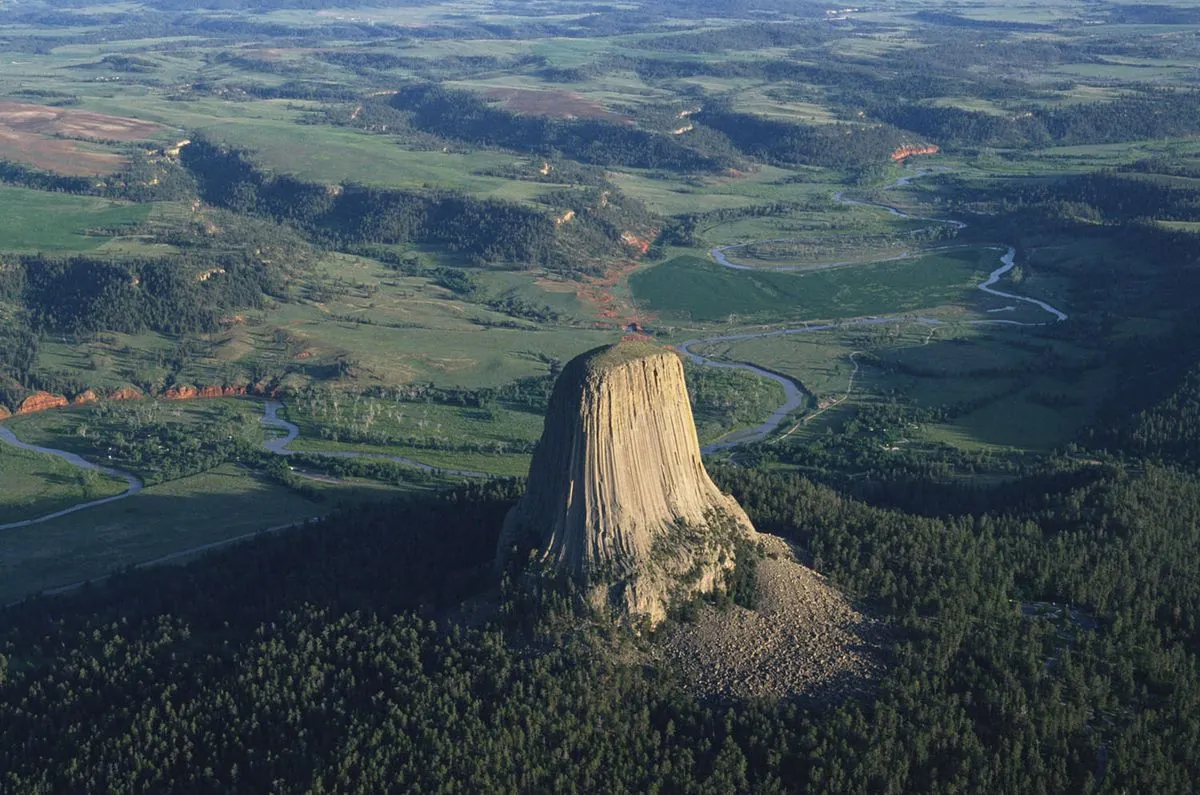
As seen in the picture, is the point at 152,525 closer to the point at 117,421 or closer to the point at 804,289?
the point at 117,421

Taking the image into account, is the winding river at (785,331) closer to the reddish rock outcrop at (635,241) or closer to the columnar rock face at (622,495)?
the reddish rock outcrop at (635,241)

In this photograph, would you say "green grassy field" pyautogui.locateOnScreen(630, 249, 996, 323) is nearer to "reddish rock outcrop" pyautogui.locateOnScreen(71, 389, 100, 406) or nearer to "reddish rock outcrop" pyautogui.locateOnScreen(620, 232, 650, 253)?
"reddish rock outcrop" pyautogui.locateOnScreen(620, 232, 650, 253)

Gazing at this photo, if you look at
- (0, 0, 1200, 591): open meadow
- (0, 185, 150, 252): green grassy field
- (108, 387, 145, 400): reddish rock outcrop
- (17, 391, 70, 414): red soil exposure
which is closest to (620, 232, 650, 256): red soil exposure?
(0, 0, 1200, 591): open meadow

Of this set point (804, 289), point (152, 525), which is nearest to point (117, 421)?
point (152, 525)

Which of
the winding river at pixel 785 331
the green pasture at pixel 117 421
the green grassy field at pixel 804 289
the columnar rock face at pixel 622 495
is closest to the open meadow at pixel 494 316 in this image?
the green pasture at pixel 117 421

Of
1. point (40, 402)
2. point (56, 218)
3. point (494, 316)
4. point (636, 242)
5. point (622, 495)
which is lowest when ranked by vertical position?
point (494, 316)

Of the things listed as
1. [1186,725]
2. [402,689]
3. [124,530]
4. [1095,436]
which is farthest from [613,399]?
[1095,436]

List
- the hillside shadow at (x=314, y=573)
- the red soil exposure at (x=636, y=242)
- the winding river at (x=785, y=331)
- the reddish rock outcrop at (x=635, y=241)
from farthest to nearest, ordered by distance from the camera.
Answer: the reddish rock outcrop at (x=635, y=241) → the red soil exposure at (x=636, y=242) → the winding river at (x=785, y=331) → the hillside shadow at (x=314, y=573)
